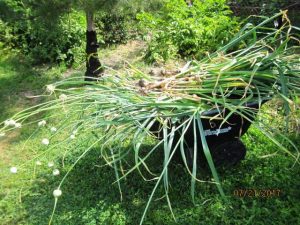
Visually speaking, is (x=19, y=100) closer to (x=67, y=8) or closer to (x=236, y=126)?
A: (x=67, y=8)

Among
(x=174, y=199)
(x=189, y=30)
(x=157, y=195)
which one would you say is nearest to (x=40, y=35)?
(x=189, y=30)

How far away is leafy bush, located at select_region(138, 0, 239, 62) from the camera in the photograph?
5.60 metres

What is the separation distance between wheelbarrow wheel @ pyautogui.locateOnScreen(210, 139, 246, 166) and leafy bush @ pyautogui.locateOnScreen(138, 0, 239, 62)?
260 cm

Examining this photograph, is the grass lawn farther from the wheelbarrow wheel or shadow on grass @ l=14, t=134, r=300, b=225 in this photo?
the wheelbarrow wheel

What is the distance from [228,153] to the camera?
3074mm

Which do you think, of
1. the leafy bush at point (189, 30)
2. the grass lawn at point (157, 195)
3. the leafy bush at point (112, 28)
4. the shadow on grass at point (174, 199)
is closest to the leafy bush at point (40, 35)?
the leafy bush at point (112, 28)

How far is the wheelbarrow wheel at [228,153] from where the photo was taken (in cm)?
300

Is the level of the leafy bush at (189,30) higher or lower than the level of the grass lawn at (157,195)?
higher

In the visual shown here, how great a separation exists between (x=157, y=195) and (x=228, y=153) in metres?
0.67

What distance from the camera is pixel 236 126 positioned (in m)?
2.90
